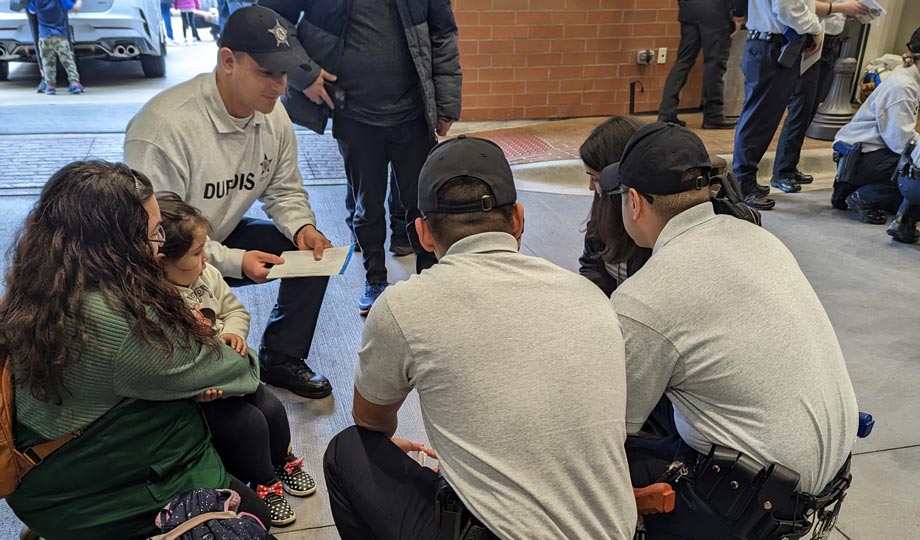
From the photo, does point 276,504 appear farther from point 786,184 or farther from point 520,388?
point 786,184

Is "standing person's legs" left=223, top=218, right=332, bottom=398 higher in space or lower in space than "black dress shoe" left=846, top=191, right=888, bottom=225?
higher

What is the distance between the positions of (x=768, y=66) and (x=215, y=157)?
334cm

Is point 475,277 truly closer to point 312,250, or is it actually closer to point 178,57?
point 312,250

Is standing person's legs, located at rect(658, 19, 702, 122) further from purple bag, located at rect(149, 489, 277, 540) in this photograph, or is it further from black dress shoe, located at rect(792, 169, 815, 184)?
purple bag, located at rect(149, 489, 277, 540)

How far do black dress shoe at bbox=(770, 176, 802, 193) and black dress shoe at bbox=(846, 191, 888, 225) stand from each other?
0.40 m

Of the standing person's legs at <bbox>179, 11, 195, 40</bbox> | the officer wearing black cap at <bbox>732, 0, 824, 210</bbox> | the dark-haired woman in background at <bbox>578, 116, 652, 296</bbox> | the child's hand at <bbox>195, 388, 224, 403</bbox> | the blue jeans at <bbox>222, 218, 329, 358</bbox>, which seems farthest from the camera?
the standing person's legs at <bbox>179, 11, 195, 40</bbox>

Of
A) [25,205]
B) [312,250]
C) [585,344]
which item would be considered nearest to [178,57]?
[25,205]

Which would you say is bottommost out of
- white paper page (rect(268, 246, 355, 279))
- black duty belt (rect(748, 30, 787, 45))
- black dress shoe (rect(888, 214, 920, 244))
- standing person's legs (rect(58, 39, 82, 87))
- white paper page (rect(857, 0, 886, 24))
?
black dress shoe (rect(888, 214, 920, 244))

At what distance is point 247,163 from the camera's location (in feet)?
8.45

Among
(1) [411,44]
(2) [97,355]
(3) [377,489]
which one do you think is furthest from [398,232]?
(2) [97,355]

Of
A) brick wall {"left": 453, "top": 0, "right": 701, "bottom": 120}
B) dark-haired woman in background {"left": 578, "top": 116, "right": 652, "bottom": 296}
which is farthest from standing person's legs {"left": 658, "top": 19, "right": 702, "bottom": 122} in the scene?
dark-haired woman in background {"left": 578, "top": 116, "right": 652, "bottom": 296}

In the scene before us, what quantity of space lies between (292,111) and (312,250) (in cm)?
105

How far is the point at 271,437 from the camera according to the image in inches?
85.0

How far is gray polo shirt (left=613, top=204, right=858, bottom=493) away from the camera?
4.89 ft
